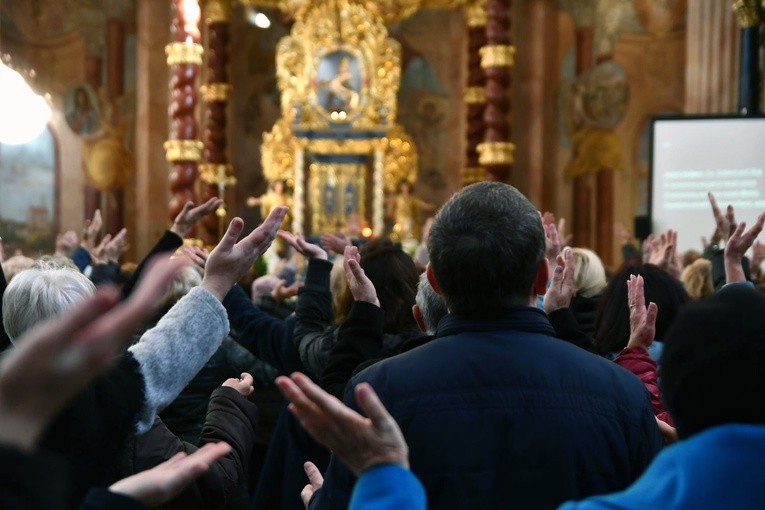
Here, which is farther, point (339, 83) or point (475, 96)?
point (475, 96)

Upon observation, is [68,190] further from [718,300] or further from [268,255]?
[718,300]

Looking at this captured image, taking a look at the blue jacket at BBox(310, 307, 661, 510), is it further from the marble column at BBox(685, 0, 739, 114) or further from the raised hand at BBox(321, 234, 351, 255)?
the marble column at BBox(685, 0, 739, 114)

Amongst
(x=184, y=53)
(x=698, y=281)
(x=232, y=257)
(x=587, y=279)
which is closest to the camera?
(x=232, y=257)

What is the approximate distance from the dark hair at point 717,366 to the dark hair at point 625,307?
2055mm

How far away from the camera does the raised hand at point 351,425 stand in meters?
1.63

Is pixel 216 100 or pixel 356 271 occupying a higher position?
pixel 216 100

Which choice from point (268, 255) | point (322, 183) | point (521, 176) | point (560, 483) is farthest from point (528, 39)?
point (560, 483)

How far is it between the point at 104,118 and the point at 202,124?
5.03 ft

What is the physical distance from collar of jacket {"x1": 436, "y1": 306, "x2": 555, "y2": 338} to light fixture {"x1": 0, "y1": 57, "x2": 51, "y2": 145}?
35.8ft

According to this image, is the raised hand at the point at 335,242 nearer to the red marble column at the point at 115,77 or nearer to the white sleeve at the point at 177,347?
the white sleeve at the point at 177,347

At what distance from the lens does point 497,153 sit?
14.8 metres

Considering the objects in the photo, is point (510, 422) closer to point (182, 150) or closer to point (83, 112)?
point (182, 150)

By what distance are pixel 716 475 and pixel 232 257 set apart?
1308 mm

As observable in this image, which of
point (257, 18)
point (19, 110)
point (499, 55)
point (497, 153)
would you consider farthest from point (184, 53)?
point (497, 153)
